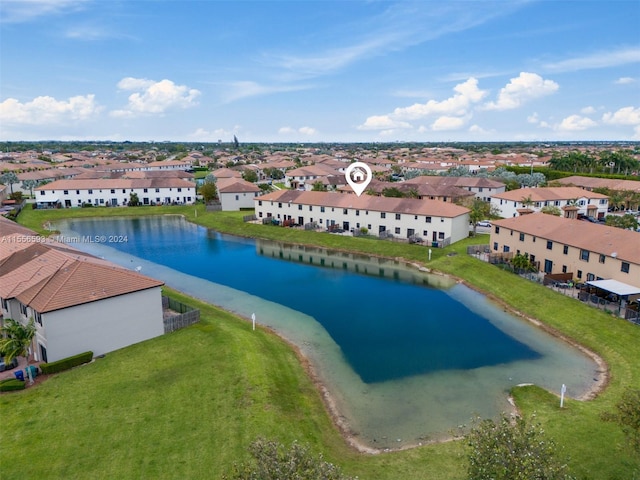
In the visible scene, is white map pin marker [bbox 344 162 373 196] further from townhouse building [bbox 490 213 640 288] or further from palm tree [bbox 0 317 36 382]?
palm tree [bbox 0 317 36 382]

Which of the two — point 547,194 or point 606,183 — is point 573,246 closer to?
point 547,194

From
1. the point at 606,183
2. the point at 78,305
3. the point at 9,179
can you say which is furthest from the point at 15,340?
the point at 9,179

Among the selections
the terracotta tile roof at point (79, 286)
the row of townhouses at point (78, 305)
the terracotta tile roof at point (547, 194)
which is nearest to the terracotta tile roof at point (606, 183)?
the terracotta tile roof at point (547, 194)

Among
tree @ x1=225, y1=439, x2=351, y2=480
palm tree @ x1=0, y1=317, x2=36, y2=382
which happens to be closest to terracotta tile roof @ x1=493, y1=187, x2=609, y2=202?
palm tree @ x1=0, y1=317, x2=36, y2=382

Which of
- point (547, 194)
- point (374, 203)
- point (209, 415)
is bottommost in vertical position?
point (209, 415)

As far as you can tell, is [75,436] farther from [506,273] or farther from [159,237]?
[159,237]

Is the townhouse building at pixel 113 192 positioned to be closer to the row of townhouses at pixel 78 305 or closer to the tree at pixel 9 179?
the tree at pixel 9 179

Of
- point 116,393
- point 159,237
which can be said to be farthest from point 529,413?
point 159,237
